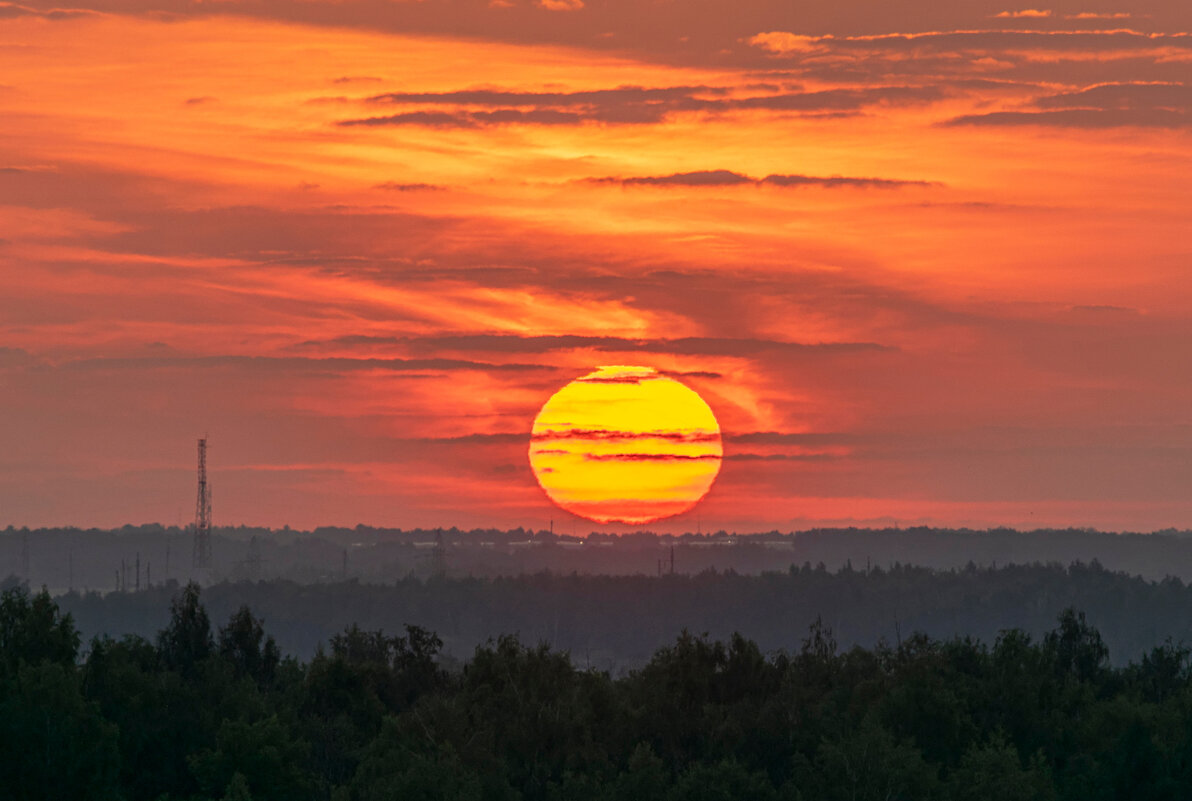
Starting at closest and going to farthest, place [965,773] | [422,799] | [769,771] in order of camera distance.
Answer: [422,799]
[965,773]
[769,771]

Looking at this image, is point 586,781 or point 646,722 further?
point 646,722

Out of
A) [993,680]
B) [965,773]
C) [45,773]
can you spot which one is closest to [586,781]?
[965,773]

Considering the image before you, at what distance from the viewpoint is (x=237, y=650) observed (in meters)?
153

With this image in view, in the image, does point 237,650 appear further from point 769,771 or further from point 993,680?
point 993,680

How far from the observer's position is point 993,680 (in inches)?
5635

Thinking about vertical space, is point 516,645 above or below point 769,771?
above

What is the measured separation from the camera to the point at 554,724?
4882 inches

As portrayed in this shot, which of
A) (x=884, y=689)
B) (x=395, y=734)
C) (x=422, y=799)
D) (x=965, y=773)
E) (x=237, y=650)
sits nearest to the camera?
(x=422, y=799)

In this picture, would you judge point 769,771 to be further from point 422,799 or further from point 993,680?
point 422,799

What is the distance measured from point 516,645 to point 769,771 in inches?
1025

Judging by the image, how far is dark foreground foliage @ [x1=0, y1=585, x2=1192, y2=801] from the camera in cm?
10344

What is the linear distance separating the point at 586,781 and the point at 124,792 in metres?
28.0

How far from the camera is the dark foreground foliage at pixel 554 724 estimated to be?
103438 millimetres

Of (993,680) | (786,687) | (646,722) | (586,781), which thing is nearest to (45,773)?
(586,781)
